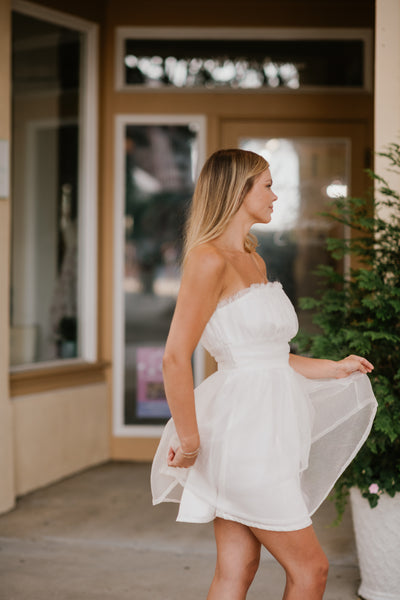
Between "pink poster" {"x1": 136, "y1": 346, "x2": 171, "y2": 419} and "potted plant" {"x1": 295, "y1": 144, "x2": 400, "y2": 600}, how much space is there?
2987 millimetres

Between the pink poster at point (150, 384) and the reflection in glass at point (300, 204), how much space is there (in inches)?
49.0

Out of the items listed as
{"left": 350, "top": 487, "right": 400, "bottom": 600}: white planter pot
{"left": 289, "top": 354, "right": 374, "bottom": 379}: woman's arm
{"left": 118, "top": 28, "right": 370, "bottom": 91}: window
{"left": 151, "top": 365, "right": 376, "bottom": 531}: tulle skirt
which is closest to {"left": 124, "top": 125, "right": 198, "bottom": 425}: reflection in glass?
{"left": 118, "top": 28, "right": 370, "bottom": 91}: window

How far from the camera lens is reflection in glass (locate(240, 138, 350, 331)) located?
6.43m

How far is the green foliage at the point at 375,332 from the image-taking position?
3430mm

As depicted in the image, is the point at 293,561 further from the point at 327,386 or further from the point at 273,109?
the point at 273,109

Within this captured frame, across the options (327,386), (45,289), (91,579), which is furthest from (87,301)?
(327,386)

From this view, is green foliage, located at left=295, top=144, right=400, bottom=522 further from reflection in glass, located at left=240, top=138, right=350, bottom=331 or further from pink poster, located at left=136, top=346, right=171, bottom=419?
pink poster, located at left=136, top=346, right=171, bottom=419

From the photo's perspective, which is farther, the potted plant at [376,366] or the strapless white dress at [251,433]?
the potted plant at [376,366]

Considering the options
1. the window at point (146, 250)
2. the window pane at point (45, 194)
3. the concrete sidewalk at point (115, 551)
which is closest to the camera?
the concrete sidewalk at point (115, 551)

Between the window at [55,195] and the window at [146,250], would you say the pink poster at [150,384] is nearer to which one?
the window at [146,250]

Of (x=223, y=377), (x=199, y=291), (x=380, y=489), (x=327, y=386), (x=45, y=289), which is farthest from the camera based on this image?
(x=45, y=289)

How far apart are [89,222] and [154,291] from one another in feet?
2.67

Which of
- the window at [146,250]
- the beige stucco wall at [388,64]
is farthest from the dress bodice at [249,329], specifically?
the window at [146,250]

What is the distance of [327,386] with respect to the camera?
2.65 m
